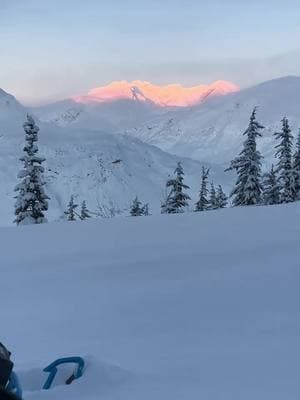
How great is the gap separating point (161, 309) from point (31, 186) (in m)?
25.7

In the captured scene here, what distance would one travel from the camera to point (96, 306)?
7426mm

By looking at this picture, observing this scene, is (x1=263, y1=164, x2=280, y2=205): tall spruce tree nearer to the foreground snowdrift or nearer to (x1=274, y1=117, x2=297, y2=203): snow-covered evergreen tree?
(x1=274, y1=117, x2=297, y2=203): snow-covered evergreen tree

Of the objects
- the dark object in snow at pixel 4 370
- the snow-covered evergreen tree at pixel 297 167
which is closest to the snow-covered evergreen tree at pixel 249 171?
the snow-covered evergreen tree at pixel 297 167

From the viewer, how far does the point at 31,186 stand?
3183cm

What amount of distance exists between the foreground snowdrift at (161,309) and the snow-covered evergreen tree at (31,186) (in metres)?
18.6

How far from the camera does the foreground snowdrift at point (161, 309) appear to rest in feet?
15.1

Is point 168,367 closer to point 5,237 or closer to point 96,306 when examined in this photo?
point 96,306

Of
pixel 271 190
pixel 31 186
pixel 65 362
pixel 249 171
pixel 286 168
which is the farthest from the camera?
pixel 271 190

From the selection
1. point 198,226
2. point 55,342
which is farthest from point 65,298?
point 198,226

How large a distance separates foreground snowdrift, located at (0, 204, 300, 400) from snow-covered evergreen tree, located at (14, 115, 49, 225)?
61.1 feet

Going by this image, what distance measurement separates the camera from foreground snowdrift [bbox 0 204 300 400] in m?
4.60

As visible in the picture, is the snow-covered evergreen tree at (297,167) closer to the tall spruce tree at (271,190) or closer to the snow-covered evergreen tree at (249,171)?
the snow-covered evergreen tree at (249,171)

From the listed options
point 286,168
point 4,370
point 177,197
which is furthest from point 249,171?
point 4,370

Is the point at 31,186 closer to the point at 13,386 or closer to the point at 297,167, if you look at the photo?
the point at 297,167
